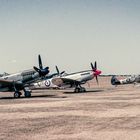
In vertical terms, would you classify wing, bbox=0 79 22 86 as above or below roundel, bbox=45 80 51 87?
above

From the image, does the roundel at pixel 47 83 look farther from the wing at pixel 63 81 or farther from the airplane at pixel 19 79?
the airplane at pixel 19 79

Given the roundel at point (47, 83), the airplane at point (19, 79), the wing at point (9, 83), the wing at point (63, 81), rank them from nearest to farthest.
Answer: the wing at point (9, 83) → the airplane at point (19, 79) → the wing at point (63, 81) → the roundel at point (47, 83)

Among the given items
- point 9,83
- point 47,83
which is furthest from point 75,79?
point 9,83

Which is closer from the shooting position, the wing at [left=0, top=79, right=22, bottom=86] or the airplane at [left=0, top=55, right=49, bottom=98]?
the wing at [left=0, top=79, right=22, bottom=86]

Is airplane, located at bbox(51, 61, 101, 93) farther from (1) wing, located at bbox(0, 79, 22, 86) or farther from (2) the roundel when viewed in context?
(1) wing, located at bbox(0, 79, 22, 86)

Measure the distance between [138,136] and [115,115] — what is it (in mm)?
7821

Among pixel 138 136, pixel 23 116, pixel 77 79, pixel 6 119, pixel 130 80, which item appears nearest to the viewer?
pixel 138 136

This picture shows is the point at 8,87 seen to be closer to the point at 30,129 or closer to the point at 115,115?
the point at 115,115

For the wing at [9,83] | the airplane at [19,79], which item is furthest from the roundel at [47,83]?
the wing at [9,83]

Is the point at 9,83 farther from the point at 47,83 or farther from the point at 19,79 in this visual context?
the point at 47,83

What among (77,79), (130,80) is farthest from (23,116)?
(130,80)

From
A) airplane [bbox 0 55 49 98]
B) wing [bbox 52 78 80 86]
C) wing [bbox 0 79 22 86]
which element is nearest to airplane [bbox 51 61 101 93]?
wing [bbox 52 78 80 86]

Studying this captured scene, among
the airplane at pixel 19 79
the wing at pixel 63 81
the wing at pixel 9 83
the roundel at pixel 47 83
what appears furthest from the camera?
the roundel at pixel 47 83

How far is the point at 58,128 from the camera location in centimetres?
1833
